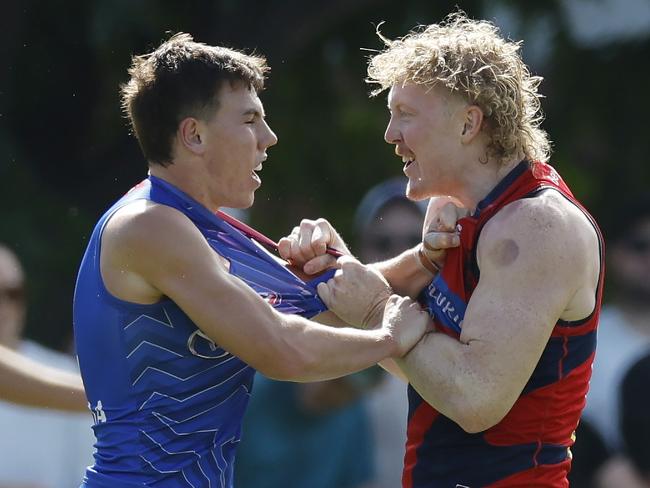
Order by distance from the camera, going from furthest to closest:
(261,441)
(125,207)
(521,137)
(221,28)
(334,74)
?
(334,74), (221,28), (261,441), (521,137), (125,207)

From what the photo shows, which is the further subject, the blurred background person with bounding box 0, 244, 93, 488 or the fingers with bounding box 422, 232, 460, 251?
the blurred background person with bounding box 0, 244, 93, 488

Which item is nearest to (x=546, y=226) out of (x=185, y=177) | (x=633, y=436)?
(x=185, y=177)

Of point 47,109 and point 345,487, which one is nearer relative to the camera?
point 345,487

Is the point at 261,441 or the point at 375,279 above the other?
the point at 375,279

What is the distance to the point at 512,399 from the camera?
3516 millimetres

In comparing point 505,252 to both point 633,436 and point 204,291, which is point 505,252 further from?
point 633,436

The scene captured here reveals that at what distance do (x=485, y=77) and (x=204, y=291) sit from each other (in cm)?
99

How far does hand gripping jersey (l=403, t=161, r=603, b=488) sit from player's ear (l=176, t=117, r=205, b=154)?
0.74 metres

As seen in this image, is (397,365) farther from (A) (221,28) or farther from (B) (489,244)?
(A) (221,28)

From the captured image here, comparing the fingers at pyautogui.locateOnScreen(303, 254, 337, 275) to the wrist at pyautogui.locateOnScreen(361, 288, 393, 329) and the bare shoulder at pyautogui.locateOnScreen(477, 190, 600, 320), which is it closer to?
the wrist at pyautogui.locateOnScreen(361, 288, 393, 329)

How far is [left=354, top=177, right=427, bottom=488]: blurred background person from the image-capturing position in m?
5.82

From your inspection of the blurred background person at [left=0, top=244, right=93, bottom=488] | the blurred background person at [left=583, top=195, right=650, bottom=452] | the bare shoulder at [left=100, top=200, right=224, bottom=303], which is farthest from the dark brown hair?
the blurred background person at [left=583, top=195, right=650, bottom=452]

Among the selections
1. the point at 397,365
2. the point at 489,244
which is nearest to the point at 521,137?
the point at 489,244

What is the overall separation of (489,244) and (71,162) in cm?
354
